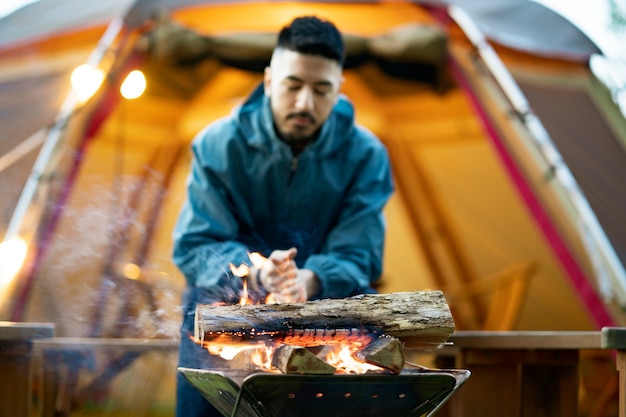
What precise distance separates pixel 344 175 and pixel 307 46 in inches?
15.5

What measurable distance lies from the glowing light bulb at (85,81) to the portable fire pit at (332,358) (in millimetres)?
2178

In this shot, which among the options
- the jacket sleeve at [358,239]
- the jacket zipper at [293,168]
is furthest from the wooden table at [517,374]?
the jacket zipper at [293,168]

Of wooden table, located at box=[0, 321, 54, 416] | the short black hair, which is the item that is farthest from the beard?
wooden table, located at box=[0, 321, 54, 416]

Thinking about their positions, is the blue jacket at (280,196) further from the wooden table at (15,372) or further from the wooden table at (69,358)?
the wooden table at (69,358)

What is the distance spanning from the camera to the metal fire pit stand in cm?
147

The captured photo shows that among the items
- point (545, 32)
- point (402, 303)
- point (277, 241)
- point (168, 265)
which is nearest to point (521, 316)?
point (545, 32)

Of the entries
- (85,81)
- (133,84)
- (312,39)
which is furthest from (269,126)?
(133,84)

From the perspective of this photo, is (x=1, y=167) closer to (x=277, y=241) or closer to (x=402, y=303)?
(x=277, y=241)

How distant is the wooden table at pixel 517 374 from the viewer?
2301mm

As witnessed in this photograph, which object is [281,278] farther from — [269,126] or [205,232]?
[269,126]

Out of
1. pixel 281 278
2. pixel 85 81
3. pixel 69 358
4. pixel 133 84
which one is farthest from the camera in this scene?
pixel 133 84

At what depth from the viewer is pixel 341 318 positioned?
1.63 meters

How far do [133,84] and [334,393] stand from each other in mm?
2755

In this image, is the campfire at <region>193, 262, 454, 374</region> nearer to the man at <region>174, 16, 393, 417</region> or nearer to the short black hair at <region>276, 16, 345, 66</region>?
the man at <region>174, 16, 393, 417</region>
